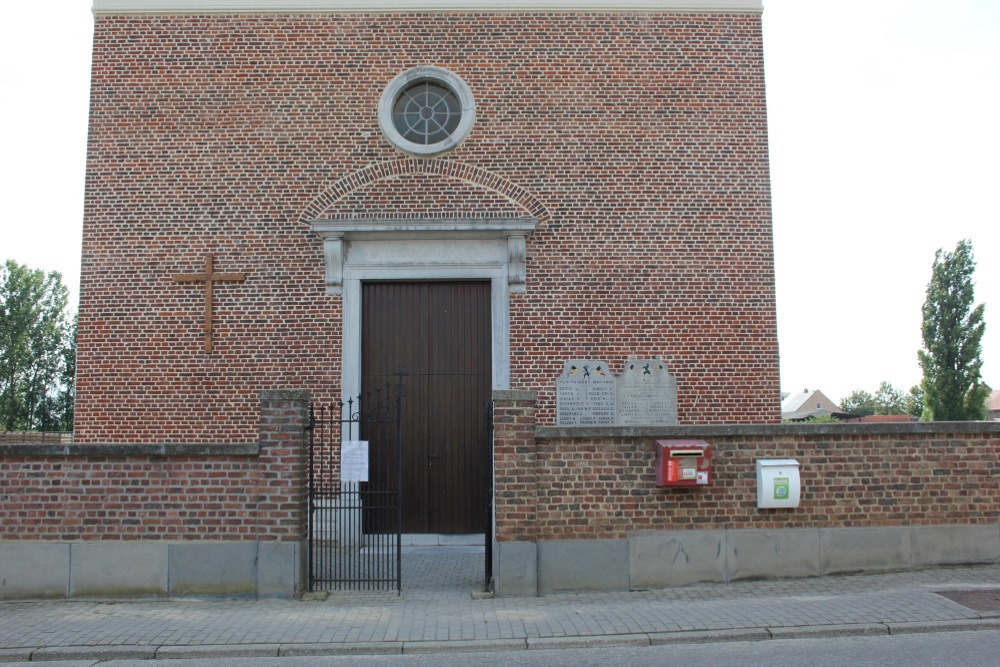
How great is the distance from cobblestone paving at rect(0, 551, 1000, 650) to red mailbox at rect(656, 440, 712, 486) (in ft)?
3.75

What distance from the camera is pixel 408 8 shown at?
13.0 m

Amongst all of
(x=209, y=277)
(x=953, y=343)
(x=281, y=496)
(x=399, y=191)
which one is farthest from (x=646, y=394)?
(x=953, y=343)

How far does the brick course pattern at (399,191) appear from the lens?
12.4m

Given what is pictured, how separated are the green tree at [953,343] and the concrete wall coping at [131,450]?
29861 millimetres

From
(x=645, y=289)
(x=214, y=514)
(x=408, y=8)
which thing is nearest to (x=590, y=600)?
(x=214, y=514)

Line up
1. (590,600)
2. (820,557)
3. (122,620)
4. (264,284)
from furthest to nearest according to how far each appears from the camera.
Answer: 1. (264,284)
2. (820,557)
3. (590,600)
4. (122,620)

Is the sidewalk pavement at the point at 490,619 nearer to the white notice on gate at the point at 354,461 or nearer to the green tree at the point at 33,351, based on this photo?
the white notice on gate at the point at 354,461

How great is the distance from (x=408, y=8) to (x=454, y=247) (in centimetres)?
382

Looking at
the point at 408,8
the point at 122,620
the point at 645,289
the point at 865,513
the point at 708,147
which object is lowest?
the point at 122,620

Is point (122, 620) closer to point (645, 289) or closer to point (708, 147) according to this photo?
point (645, 289)

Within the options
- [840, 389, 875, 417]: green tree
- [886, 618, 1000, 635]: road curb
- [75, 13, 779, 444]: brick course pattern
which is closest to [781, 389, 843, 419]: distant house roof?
[840, 389, 875, 417]: green tree

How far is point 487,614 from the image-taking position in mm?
7973

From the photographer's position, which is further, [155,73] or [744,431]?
[155,73]

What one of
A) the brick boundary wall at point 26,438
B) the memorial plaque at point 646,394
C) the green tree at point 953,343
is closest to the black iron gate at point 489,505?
the memorial plaque at point 646,394
